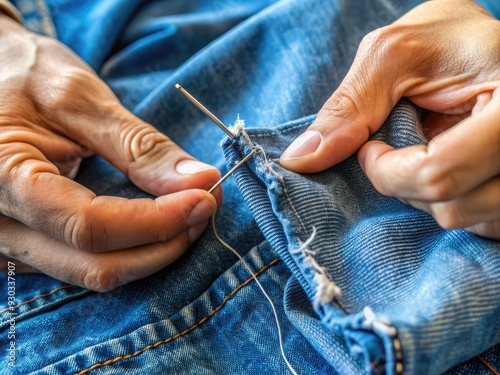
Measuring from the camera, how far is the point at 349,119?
0.72 meters

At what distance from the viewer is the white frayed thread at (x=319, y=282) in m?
0.61

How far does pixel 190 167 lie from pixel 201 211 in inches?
4.9

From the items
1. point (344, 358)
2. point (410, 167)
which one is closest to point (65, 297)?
point (344, 358)

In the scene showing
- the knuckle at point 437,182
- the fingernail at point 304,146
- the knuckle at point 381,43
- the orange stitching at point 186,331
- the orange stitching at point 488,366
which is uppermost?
the knuckle at point 381,43

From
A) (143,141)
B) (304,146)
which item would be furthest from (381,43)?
(143,141)

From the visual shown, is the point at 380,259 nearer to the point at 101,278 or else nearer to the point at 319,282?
the point at 319,282

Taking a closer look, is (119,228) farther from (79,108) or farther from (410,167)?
(410,167)

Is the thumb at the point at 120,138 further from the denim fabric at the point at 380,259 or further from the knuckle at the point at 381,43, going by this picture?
the knuckle at the point at 381,43

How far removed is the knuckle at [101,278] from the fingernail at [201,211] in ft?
0.51

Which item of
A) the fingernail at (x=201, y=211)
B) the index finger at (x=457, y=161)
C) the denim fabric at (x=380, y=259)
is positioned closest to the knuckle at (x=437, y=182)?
the index finger at (x=457, y=161)

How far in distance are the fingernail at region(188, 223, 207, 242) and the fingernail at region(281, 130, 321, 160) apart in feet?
0.71

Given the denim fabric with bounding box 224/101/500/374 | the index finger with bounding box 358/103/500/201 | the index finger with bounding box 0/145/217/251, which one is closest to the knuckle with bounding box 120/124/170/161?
the index finger with bounding box 0/145/217/251

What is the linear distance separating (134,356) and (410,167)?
0.51 metres

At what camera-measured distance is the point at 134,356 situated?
73 centimetres
